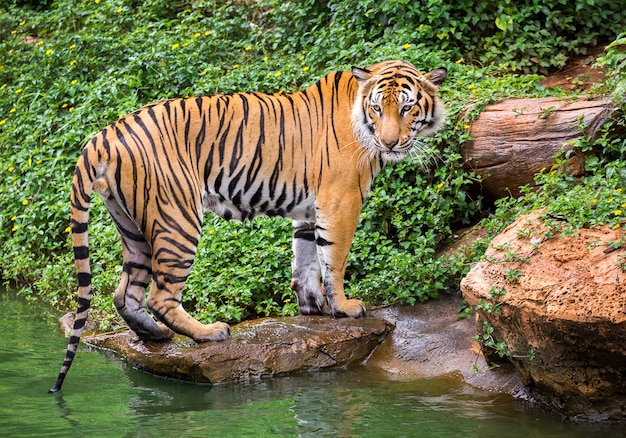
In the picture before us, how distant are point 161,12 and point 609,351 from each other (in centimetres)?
900

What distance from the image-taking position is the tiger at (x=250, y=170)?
5.94 meters

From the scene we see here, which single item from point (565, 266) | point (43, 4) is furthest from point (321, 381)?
point (43, 4)

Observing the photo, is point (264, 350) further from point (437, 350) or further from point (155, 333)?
point (437, 350)

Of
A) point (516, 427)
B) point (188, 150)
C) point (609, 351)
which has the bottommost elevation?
point (516, 427)

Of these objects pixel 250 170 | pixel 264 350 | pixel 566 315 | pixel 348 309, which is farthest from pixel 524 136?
pixel 264 350

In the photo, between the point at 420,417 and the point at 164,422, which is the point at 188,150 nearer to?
the point at 164,422

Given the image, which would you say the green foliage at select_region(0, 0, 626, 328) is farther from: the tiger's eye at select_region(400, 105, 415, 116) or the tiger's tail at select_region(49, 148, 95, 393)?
the tiger's tail at select_region(49, 148, 95, 393)

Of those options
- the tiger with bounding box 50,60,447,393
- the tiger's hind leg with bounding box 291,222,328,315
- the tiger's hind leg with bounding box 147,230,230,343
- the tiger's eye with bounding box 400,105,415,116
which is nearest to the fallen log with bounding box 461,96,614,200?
the tiger with bounding box 50,60,447,393

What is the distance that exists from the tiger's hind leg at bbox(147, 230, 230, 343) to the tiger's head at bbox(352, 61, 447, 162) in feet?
4.71

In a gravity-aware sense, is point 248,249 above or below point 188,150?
below

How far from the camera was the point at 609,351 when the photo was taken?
4895 millimetres

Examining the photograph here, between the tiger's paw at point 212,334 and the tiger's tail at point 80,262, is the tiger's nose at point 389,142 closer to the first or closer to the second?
the tiger's paw at point 212,334

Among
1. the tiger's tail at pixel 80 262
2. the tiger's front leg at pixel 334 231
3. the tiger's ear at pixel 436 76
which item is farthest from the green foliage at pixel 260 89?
the tiger's tail at pixel 80 262

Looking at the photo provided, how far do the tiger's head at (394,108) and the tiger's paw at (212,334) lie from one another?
165 centimetres
